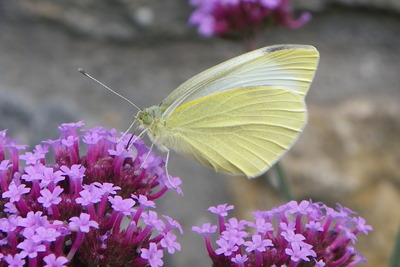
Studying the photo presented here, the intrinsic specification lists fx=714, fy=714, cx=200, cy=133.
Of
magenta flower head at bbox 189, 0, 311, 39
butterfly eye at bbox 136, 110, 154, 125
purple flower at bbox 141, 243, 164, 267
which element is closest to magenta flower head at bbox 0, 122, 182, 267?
purple flower at bbox 141, 243, 164, 267

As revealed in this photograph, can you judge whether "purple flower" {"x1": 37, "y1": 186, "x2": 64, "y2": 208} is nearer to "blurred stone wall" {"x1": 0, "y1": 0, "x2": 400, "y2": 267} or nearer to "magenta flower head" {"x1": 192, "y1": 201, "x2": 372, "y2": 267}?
"magenta flower head" {"x1": 192, "y1": 201, "x2": 372, "y2": 267}

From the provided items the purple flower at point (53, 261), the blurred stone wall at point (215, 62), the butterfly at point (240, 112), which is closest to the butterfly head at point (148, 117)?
the butterfly at point (240, 112)

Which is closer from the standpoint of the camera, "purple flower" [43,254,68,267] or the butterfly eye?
"purple flower" [43,254,68,267]

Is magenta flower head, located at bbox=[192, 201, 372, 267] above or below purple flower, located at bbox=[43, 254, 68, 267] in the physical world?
below

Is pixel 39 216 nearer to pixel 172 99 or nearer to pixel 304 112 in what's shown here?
pixel 172 99

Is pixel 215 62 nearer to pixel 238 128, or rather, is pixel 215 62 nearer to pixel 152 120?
pixel 238 128
